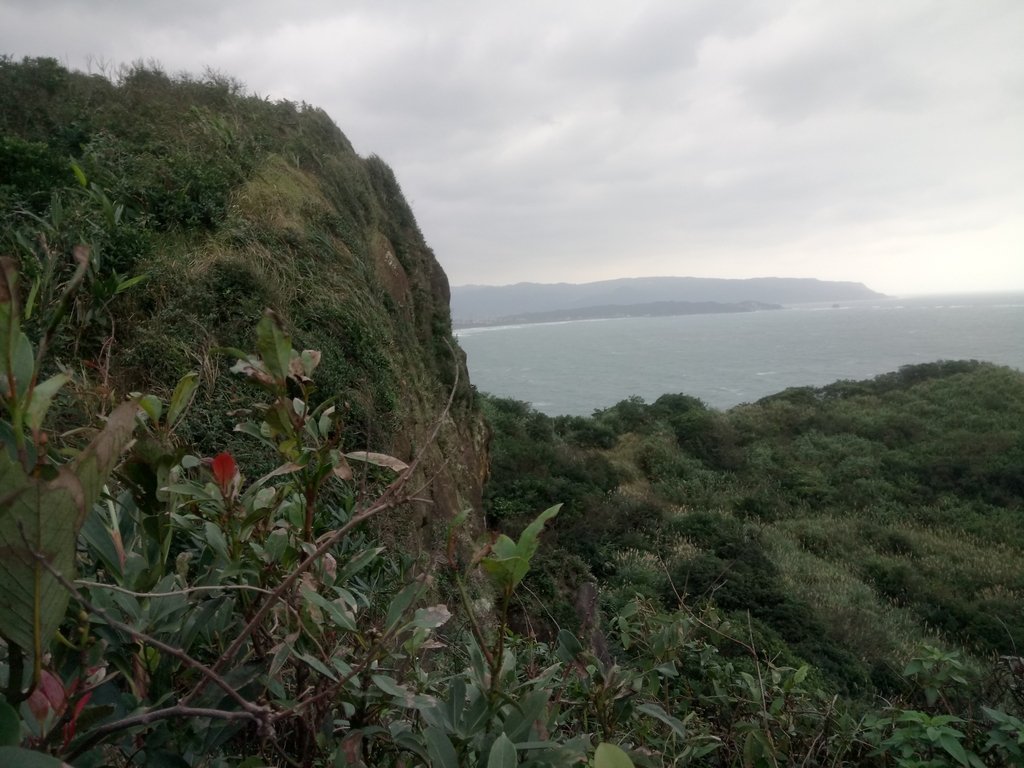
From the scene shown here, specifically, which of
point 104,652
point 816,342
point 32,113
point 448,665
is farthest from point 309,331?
point 816,342

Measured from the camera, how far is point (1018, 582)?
1053 cm

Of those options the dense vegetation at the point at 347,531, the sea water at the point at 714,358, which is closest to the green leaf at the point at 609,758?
the dense vegetation at the point at 347,531

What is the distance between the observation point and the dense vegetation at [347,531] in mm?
678

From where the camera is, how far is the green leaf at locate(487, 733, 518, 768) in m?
0.66

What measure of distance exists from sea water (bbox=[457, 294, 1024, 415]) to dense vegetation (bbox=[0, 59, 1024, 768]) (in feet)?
61.3

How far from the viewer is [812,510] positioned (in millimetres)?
15328

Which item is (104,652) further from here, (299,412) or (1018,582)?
(1018,582)

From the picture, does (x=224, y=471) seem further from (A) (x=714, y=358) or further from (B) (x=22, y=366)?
(A) (x=714, y=358)

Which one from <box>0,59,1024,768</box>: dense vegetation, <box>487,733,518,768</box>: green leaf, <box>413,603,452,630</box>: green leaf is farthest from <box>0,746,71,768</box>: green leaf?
<box>413,603,452,630</box>: green leaf

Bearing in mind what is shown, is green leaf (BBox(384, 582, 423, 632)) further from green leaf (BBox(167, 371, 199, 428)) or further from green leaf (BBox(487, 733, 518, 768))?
green leaf (BBox(167, 371, 199, 428))

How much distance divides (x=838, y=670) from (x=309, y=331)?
7.64 m

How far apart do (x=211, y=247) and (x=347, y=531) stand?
17.3 ft

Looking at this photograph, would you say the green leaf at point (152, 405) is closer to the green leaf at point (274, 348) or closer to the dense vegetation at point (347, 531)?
the dense vegetation at point (347, 531)

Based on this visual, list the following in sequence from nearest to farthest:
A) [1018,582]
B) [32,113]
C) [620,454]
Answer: [32,113] → [1018,582] → [620,454]
